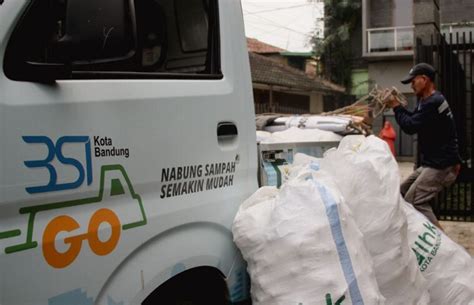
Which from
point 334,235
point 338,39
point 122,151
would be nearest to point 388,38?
point 338,39

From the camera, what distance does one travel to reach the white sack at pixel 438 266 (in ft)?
11.5

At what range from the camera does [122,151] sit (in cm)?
209

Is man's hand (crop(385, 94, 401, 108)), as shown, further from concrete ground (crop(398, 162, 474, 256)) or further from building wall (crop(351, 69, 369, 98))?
building wall (crop(351, 69, 369, 98))

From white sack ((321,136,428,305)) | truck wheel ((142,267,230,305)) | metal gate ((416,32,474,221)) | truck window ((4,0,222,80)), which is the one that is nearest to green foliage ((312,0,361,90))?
metal gate ((416,32,474,221))

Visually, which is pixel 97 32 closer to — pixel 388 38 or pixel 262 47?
pixel 388 38

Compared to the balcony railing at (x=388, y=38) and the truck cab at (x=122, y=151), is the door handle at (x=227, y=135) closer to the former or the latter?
the truck cab at (x=122, y=151)

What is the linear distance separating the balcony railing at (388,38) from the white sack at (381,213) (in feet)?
75.0

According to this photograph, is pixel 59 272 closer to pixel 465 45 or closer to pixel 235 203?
pixel 235 203

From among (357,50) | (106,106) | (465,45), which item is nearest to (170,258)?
(106,106)

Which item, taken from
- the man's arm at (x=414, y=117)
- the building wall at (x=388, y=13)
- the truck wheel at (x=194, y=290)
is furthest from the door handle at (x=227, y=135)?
the building wall at (x=388, y=13)

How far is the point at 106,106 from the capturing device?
6.66 ft

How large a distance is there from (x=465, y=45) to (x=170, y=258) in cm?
700

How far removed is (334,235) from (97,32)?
4.15 ft

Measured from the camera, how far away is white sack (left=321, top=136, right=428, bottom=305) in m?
2.86
